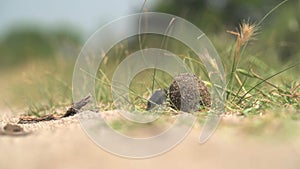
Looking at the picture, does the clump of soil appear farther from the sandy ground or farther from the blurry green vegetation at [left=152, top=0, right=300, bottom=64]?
the blurry green vegetation at [left=152, top=0, right=300, bottom=64]

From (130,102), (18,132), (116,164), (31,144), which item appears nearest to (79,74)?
(130,102)

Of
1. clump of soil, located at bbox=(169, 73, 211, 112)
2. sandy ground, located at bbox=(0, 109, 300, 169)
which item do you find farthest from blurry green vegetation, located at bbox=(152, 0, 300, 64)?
sandy ground, located at bbox=(0, 109, 300, 169)

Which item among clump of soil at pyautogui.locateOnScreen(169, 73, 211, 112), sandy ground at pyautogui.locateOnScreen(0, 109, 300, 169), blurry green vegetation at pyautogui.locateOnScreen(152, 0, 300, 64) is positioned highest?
blurry green vegetation at pyautogui.locateOnScreen(152, 0, 300, 64)

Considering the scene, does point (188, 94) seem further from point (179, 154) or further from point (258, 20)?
point (258, 20)

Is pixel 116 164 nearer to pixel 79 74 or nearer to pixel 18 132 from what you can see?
pixel 18 132

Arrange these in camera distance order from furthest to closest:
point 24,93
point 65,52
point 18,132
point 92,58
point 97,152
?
point 65,52 → point 24,93 → point 92,58 → point 18,132 → point 97,152
